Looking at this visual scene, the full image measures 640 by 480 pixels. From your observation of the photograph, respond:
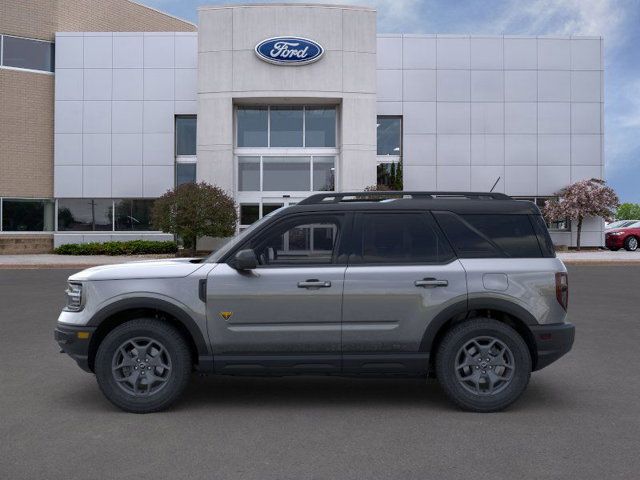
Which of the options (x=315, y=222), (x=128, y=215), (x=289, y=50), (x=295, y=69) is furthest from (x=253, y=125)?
(x=315, y=222)

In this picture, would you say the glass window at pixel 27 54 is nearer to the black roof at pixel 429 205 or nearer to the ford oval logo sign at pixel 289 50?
the ford oval logo sign at pixel 289 50

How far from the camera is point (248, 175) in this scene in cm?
2995

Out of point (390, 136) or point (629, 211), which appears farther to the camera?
point (629, 211)

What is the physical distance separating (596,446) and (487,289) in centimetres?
144

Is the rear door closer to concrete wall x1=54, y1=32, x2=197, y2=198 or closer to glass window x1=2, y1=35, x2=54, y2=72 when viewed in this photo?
concrete wall x1=54, y1=32, x2=197, y2=198

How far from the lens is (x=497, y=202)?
5.64 meters

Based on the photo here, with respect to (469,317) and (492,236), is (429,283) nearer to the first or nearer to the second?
(469,317)

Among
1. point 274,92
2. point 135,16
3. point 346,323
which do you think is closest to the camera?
point 346,323

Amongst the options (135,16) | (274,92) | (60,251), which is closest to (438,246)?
(274,92)

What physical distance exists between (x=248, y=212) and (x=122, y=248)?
5.81m

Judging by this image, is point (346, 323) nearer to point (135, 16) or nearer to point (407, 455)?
point (407, 455)

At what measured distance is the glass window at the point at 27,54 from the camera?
30.5 m

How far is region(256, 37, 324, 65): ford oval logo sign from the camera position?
1119 inches

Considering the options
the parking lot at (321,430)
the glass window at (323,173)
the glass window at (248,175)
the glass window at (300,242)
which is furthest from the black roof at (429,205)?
the glass window at (248,175)
